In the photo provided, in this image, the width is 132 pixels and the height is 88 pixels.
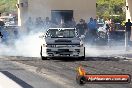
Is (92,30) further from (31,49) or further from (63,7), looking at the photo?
(63,7)

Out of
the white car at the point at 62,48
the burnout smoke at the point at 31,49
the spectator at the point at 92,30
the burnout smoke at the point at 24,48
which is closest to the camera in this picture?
the white car at the point at 62,48

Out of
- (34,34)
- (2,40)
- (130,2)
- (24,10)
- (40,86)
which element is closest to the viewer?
(40,86)

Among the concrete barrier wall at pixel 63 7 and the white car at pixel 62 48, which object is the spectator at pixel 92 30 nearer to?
the concrete barrier wall at pixel 63 7

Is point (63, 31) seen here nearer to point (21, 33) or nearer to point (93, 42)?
point (93, 42)

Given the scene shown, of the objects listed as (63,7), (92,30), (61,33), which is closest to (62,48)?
(61,33)

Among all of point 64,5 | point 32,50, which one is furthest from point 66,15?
point 32,50

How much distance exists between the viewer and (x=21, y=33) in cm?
3234

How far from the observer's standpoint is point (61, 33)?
19.5 m

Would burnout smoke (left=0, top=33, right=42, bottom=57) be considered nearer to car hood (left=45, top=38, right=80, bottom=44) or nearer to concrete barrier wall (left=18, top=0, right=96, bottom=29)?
car hood (left=45, top=38, right=80, bottom=44)

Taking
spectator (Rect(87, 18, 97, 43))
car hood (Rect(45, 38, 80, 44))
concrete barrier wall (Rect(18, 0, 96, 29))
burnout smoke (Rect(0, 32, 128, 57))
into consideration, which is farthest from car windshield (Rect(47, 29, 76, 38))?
concrete barrier wall (Rect(18, 0, 96, 29))

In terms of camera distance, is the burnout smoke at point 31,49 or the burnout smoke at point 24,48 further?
the burnout smoke at point 31,49

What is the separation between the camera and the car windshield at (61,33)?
759 inches

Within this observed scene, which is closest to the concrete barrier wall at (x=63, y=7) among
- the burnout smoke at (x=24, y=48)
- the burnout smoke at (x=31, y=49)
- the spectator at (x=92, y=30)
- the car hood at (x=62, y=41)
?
the burnout smoke at (x=31, y=49)

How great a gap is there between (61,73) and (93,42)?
15.6m
